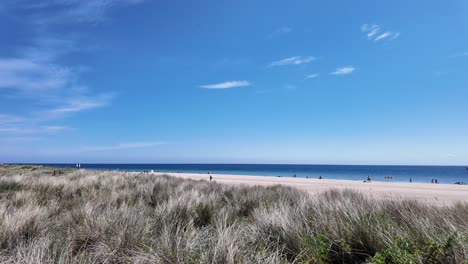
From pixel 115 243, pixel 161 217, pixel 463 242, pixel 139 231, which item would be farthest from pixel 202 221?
pixel 463 242

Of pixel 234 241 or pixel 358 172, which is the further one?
pixel 358 172

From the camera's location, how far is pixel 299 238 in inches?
130

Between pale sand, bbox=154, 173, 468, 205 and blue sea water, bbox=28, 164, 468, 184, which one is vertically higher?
pale sand, bbox=154, 173, 468, 205

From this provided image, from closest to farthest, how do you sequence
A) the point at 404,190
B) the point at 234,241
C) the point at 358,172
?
the point at 234,241, the point at 404,190, the point at 358,172

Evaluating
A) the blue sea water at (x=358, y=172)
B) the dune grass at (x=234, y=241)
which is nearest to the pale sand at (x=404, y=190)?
the dune grass at (x=234, y=241)

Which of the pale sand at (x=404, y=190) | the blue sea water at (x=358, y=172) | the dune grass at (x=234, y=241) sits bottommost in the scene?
the blue sea water at (x=358, y=172)

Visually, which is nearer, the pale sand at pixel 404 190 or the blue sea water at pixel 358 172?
the pale sand at pixel 404 190

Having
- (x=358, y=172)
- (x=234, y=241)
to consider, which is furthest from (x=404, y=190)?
(x=358, y=172)

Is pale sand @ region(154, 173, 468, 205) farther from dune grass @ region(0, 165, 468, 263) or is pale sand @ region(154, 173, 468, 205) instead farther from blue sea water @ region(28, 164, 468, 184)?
blue sea water @ region(28, 164, 468, 184)

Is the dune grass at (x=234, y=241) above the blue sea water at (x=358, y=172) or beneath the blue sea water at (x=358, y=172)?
above

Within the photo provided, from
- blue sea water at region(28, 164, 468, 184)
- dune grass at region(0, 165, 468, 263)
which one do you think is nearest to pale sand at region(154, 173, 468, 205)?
dune grass at region(0, 165, 468, 263)

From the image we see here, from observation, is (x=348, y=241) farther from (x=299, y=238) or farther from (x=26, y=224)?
(x=26, y=224)

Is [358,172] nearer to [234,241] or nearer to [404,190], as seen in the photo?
[404,190]

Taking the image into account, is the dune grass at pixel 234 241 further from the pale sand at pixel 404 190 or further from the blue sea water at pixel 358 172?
the blue sea water at pixel 358 172
